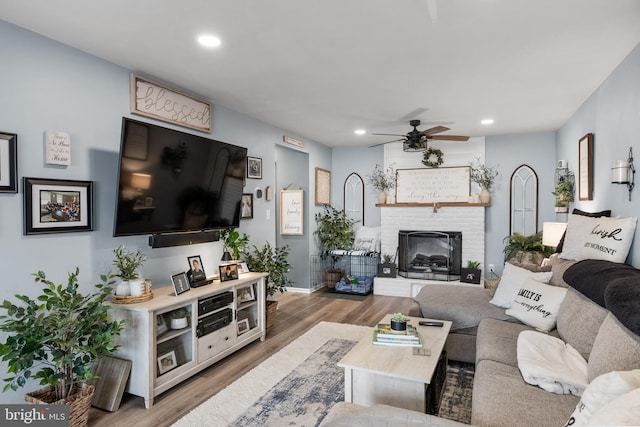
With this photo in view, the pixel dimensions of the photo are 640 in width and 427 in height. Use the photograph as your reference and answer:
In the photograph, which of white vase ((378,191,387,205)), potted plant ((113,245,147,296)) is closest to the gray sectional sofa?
potted plant ((113,245,147,296))

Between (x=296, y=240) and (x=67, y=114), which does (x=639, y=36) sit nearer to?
(x=67, y=114)

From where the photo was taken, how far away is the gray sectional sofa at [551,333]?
1.48 meters

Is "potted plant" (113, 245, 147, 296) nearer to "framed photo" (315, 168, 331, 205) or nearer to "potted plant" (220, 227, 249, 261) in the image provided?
"potted plant" (220, 227, 249, 261)

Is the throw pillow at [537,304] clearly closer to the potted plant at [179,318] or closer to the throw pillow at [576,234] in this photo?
the throw pillow at [576,234]

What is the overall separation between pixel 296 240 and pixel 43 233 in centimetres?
382

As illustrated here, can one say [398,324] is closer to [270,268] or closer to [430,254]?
[270,268]

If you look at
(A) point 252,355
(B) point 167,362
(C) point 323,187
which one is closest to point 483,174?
(C) point 323,187

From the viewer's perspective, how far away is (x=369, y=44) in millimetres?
2502

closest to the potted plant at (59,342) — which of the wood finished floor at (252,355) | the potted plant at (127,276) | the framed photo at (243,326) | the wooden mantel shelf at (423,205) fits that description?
the wood finished floor at (252,355)

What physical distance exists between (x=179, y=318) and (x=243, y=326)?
0.85 m

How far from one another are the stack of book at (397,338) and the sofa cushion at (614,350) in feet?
3.15

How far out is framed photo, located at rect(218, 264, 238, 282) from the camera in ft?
11.2

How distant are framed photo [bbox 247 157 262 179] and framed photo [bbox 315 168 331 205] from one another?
1715 millimetres

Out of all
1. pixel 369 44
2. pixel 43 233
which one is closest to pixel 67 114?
Result: pixel 43 233
